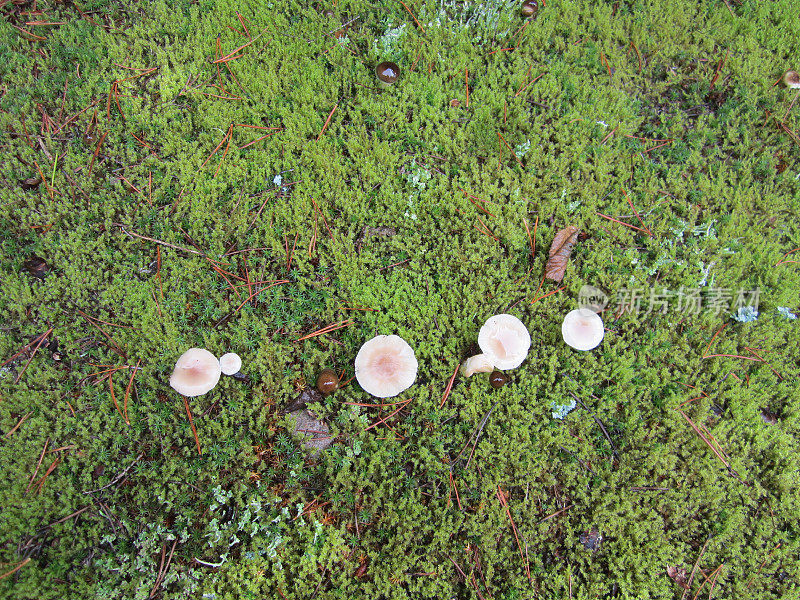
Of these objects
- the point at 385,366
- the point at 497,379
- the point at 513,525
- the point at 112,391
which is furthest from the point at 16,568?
the point at 497,379

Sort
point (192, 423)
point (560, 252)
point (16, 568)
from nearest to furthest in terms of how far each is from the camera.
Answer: point (16, 568), point (192, 423), point (560, 252)

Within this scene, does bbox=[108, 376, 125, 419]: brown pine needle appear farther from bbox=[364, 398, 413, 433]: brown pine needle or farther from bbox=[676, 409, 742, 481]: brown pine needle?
bbox=[676, 409, 742, 481]: brown pine needle

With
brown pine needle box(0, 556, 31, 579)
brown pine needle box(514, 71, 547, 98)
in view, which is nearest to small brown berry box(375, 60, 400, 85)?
brown pine needle box(514, 71, 547, 98)

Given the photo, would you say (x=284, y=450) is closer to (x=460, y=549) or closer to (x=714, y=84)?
(x=460, y=549)

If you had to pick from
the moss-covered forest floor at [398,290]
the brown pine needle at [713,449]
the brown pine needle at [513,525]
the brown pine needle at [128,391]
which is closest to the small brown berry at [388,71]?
the moss-covered forest floor at [398,290]

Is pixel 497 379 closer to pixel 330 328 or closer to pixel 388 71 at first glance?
pixel 330 328

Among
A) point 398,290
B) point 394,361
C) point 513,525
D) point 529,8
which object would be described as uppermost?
point 529,8
